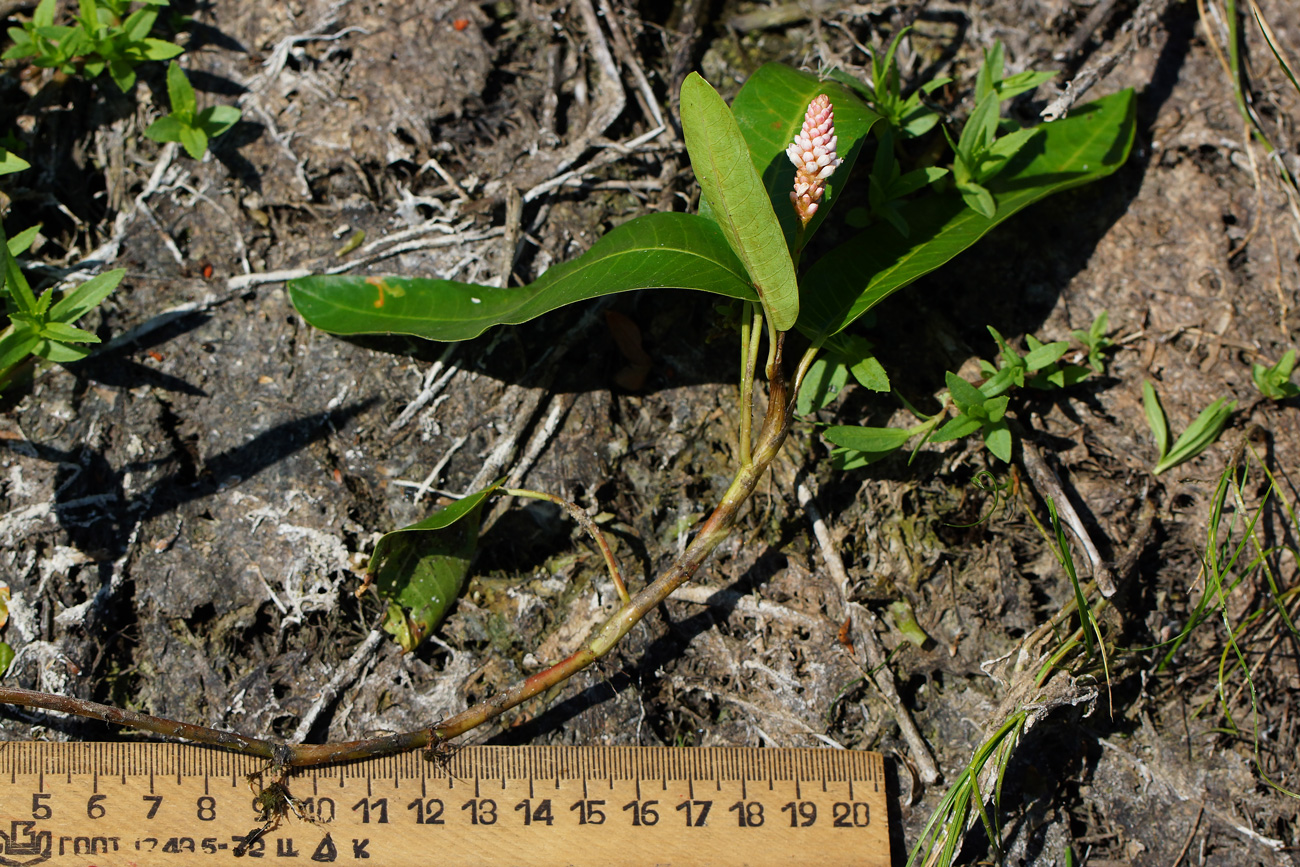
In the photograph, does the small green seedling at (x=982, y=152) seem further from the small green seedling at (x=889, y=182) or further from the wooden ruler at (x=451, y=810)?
the wooden ruler at (x=451, y=810)

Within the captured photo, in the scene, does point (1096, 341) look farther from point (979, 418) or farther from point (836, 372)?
point (836, 372)

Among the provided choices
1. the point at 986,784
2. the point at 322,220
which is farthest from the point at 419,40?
the point at 986,784

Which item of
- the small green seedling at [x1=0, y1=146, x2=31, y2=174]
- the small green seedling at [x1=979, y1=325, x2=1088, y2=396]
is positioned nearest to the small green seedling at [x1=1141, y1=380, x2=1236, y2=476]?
the small green seedling at [x1=979, y1=325, x2=1088, y2=396]

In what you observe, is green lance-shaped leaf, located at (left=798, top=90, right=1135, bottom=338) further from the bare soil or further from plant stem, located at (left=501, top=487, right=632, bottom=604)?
plant stem, located at (left=501, top=487, right=632, bottom=604)

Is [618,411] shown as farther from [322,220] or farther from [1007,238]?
[1007,238]

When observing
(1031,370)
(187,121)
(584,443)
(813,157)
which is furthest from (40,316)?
(1031,370)

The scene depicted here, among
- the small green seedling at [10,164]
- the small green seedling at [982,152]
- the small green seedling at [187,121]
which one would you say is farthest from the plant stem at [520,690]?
the small green seedling at [187,121]
